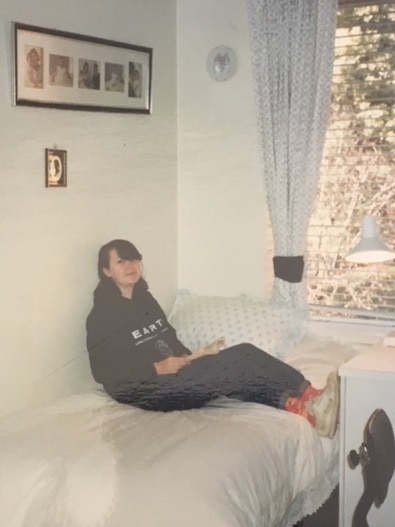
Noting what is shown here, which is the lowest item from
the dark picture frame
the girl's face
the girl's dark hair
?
the girl's face

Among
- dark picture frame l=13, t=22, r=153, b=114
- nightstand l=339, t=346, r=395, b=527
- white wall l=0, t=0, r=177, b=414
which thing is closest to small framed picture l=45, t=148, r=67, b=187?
white wall l=0, t=0, r=177, b=414

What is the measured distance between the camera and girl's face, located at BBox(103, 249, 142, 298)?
3.58m

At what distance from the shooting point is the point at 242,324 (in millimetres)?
3711

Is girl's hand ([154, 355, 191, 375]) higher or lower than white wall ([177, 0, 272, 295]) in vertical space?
lower

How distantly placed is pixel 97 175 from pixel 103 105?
271 millimetres

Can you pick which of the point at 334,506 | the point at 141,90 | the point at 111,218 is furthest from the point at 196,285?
the point at 334,506

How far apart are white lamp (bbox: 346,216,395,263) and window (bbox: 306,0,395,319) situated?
43 centimetres

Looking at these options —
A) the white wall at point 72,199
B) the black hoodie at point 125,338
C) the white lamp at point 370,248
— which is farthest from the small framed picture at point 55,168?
the white lamp at point 370,248

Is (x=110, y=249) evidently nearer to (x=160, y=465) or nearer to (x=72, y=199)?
(x=72, y=199)

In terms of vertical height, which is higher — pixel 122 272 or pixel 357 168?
pixel 357 168

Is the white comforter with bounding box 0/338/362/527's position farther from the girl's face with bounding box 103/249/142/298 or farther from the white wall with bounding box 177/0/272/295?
the white wall with bounding box 177/0/272/295

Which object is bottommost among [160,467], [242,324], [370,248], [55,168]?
[160,467]

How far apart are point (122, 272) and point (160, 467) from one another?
1.10 meters

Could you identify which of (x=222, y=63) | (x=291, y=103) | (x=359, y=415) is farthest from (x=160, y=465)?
(x=222, y=63)
